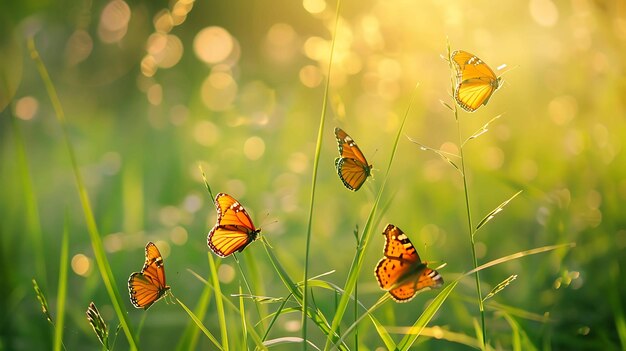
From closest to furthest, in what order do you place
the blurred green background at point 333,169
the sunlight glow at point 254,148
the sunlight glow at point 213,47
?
the blurred green background at point 333,169
the sunlight glow at point 254,148
the sunlight glow at point 213,47

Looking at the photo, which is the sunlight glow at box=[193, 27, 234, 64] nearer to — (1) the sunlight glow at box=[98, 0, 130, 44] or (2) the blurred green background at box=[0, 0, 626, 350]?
(2) the blurred green background at box=[0, 0, 626, 350]

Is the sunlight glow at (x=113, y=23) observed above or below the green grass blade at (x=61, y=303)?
above

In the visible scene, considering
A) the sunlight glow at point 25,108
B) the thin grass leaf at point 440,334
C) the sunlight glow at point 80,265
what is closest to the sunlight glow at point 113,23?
the sunlight glow at point 25,108

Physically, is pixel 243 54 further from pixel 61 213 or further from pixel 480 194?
pixel 480 194

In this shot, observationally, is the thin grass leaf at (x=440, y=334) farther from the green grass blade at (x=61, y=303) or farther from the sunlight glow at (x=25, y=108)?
the sunlight glow at (x=25, y=108)

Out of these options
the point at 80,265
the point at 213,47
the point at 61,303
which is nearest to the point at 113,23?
the point at 213,47

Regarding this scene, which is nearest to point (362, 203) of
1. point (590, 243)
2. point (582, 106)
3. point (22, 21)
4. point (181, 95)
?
point (590, 243)

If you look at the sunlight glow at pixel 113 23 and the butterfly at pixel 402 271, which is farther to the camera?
the sunlight glow at pixel 113 23
